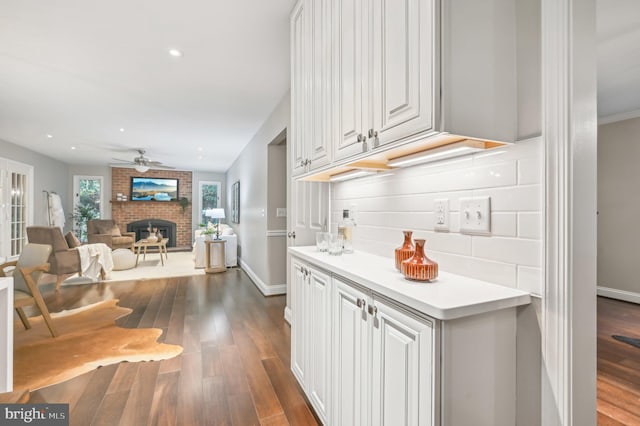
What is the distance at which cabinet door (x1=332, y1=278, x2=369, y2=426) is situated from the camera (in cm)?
113

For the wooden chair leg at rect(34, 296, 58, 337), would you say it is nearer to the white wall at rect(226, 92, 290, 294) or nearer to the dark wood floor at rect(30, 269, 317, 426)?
the dark wood floor at rect(30, 269, 317, 426)

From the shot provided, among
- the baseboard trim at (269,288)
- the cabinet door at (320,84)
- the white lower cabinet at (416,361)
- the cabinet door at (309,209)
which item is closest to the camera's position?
the white lower cabinet at (416,361)

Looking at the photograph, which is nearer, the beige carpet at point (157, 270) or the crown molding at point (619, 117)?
the crown molding at point (619, 117)

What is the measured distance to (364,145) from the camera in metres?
1.23

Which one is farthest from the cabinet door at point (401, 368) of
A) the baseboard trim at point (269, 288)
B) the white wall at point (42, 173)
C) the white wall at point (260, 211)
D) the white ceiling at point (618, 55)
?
the white wall at point (42, 173)

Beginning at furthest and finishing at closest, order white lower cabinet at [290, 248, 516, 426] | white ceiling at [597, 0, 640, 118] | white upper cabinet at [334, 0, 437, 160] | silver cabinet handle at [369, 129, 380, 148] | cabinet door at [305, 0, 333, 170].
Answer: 1. white ceiling at [597, 0, 640, 118]
2. cabinet door at [305, 0, 333, 170]
3. silver cabinet handle at [369, 129, 380, 148]
4. white upper cabinet at [334, 0, 437, 160]
5. white lower cabinet at [290, 248, 516, 426]

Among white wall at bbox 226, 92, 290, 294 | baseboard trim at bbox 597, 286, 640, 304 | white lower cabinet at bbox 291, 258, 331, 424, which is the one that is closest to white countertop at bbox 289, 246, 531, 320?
white lower cabinet at bbox 291, 258, 331, 424

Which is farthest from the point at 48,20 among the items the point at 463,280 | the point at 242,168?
the point at 242,168

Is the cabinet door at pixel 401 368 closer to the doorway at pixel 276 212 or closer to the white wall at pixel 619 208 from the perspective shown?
the doorway at pixel 276 212

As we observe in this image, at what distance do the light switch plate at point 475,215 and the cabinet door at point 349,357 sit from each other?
1.59ft

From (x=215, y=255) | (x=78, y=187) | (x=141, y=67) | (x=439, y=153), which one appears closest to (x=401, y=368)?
(x=439, y=153)

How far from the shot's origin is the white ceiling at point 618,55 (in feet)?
6.49

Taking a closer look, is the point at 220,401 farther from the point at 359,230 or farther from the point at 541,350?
the point at 541,350

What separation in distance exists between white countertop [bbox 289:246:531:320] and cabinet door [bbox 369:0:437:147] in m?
0.51
